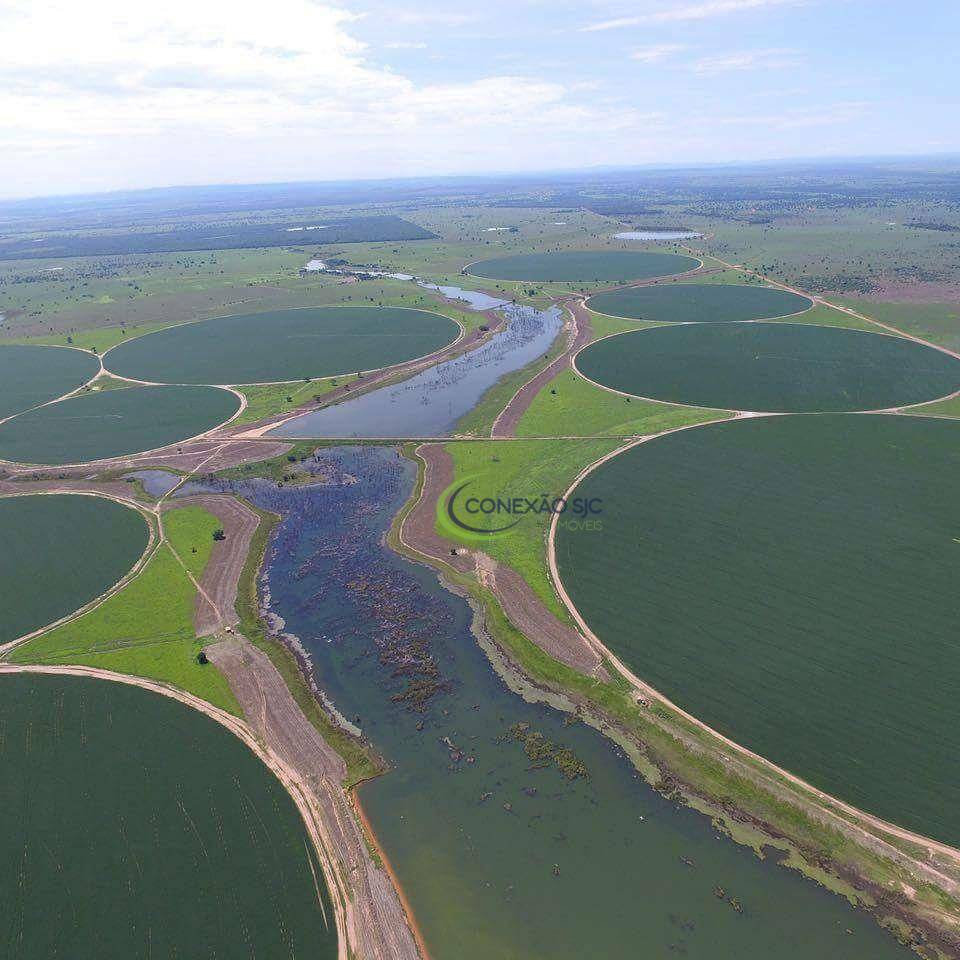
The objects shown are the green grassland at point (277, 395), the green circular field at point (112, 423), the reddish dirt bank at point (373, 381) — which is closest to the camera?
the green circular field at point (112, 423)

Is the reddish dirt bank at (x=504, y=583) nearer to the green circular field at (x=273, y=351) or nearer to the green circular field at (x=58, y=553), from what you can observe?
the green circular field at (x=58, y=553)

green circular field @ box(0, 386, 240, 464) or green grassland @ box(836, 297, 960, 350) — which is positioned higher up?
green grassland @ box(836, 297, 960, 350)

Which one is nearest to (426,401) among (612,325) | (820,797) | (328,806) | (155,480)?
(155,480)

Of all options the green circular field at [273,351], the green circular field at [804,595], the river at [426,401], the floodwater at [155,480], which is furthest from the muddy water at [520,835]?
the green circular field at [273,351]

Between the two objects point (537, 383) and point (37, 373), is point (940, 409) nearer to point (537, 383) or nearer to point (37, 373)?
point (537, 383)

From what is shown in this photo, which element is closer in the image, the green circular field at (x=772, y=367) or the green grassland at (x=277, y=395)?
the green circular field at (x=772, y=367)

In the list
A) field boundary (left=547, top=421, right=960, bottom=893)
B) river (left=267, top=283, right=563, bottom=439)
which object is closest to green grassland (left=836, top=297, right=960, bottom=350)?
river (left=267, top=283, right=563, bottom=439)

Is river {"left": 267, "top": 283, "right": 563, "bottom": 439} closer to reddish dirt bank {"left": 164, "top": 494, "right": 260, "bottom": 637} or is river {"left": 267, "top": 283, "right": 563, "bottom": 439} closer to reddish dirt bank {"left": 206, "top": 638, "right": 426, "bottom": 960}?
reddish dirt bank {"left": 164, "top": 494, "right": 260, "bottom": 637}

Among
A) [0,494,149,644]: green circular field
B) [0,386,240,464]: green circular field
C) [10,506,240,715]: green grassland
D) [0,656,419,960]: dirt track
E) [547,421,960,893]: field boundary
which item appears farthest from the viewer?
[0,386,240,464]: green circular field
